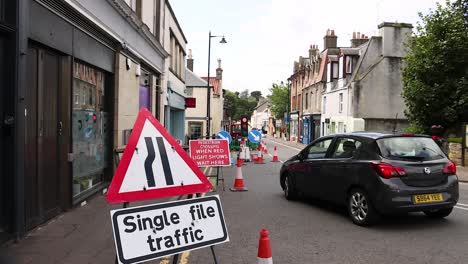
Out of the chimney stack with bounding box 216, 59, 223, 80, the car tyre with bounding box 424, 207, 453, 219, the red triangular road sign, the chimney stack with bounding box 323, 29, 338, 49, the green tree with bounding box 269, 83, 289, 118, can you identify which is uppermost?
the chimney stack with bounding box 323, 29, 338, 49

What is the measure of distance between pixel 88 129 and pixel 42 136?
2512 mm

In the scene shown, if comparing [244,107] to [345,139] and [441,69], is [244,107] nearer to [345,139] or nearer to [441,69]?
[441,69]

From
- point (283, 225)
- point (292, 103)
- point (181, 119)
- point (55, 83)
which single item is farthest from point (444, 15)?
point (292, 103)

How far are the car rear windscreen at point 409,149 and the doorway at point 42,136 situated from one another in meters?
5.36

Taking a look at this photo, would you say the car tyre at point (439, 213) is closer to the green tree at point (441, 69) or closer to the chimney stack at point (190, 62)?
the green tree at point (441, 69)

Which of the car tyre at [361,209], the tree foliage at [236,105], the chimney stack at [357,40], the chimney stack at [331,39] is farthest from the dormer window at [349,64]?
the tree foliage at [236,105]

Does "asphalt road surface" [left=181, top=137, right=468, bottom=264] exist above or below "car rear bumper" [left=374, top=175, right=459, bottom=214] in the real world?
below

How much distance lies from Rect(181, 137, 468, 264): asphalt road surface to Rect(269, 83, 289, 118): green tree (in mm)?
60619

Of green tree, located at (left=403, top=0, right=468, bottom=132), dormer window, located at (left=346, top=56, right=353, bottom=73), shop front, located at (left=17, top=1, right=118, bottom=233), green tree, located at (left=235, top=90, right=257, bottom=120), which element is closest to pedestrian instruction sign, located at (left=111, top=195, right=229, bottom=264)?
shop front, located at (left=17, top=1, right=118, bottom=233)

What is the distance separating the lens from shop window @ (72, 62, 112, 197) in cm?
822

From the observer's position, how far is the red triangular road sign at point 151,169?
12.0 feet

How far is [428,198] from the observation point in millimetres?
6707

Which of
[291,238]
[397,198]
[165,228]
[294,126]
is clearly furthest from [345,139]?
[294,126]

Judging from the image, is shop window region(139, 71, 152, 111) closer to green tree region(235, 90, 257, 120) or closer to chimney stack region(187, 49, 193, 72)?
chimney stack region(187, 49, 193, 72)
